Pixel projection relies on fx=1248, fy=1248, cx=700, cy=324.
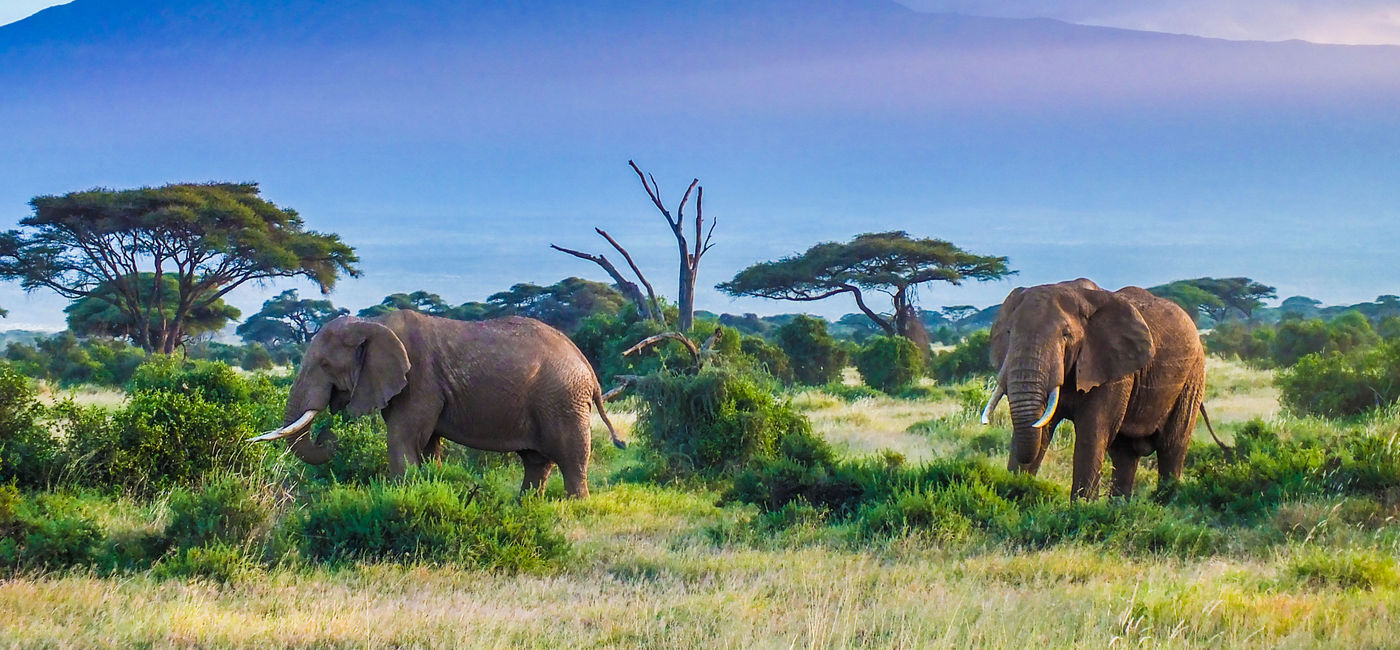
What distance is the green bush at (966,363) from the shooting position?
117 feet

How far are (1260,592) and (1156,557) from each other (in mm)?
1328

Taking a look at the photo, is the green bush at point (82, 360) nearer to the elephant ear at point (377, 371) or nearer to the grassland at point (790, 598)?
the elephant ear at point (377, 371)

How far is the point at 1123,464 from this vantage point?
1239 centimetres

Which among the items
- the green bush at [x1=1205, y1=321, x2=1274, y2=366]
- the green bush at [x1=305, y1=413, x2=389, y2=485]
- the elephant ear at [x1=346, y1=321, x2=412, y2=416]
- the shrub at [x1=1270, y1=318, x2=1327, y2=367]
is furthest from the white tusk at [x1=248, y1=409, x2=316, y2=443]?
the green bush at [x1=1205, y1=321, x2=1274, y2=366]

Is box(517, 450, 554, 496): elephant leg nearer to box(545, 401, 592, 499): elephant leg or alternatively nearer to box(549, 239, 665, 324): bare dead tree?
box(545, 401, 592, 499): elephant leg

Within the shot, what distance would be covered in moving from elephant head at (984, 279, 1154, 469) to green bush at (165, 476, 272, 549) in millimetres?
5983

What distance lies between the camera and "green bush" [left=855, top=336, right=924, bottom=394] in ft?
111

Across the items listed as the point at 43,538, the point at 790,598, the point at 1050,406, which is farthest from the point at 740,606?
the point at 43,538

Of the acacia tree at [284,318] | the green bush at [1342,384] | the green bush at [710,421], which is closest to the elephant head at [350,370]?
the green bush at [710,421]

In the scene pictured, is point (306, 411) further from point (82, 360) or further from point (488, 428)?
point (82, 360)

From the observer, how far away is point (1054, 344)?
10.5m

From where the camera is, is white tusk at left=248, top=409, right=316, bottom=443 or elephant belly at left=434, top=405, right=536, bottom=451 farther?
elephant belly at left=434, top=405, right=536, bottom=451

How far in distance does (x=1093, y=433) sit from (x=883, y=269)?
3479cm

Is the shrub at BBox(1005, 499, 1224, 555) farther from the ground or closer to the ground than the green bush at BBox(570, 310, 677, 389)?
farther from the ground
